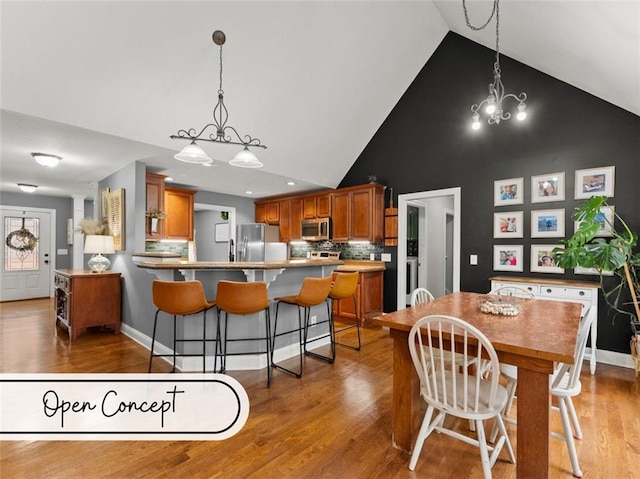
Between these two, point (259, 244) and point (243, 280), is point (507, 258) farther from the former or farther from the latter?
point (259, 244)

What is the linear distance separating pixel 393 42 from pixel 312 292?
134 inches

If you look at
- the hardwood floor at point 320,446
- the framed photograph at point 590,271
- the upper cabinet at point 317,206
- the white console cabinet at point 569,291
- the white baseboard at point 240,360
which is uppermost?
the upper cabinet at point 317,206

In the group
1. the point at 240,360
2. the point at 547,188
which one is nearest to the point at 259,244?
the point at 240,360

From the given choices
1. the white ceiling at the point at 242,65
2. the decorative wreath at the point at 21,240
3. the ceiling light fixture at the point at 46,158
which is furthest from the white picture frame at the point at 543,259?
the decorative wreath at the point at 21,240

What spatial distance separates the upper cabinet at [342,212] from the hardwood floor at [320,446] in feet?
8.75

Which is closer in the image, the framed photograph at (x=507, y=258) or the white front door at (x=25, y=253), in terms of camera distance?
the framed photograph at (x=507, y=258)

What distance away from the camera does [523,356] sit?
4.87 feet

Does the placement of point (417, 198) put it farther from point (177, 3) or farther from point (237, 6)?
point (177, 3)

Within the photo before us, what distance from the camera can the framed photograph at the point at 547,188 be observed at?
3.67 meters

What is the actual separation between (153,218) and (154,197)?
0.32 m

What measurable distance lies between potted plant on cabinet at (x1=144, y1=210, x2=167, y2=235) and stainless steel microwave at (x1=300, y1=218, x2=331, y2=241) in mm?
2492

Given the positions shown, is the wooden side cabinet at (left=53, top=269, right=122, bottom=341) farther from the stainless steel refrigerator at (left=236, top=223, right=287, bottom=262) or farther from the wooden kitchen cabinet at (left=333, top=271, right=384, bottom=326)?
the wooden kitchen cabinet at (left=333, top=271, right=384, bottom=326)

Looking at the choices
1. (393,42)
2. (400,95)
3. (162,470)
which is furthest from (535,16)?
(162,470)

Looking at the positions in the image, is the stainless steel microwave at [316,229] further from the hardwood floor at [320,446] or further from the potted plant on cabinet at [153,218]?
the hardwood floor at [320,446]
